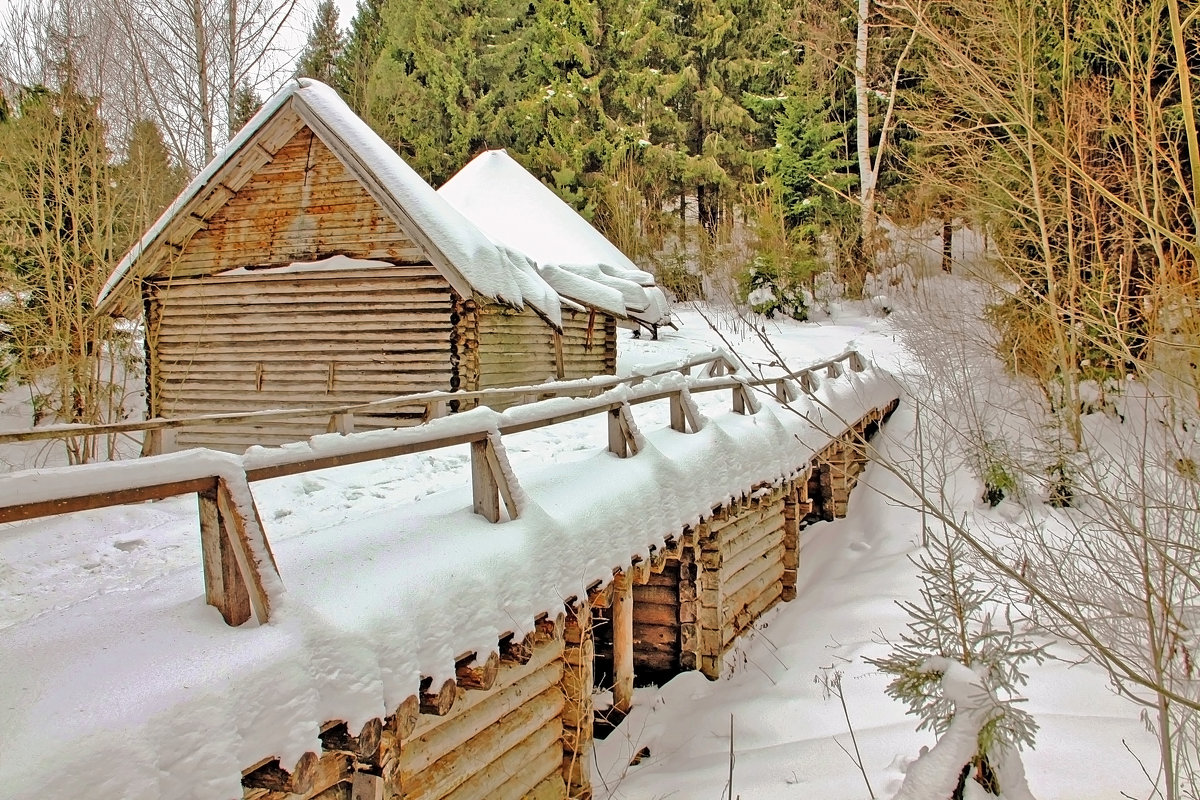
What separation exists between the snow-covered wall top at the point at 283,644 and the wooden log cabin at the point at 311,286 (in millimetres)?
6962

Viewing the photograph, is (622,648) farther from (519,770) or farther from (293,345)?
(293,345)

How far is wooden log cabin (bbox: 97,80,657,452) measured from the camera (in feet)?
35.3

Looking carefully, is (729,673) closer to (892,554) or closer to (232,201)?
(892,554)

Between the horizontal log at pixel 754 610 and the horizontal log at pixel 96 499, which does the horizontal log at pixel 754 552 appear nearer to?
the horizontal log at pixel 754 610

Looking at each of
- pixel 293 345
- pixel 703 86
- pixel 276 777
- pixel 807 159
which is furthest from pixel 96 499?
pixel 703 86

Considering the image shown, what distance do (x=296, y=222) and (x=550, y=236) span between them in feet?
22.0

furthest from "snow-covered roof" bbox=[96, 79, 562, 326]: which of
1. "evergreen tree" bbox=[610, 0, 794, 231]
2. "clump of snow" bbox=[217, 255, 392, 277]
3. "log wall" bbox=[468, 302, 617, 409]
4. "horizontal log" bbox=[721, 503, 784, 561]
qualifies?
"evergreen tree" bbox=[610, 0, 794, 231]

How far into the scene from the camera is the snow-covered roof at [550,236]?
14.8 meters

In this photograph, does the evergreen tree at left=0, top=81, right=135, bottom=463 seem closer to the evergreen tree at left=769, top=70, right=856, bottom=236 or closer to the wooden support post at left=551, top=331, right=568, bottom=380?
the wooden support post at left=551, top=331, right=568, bottom=380

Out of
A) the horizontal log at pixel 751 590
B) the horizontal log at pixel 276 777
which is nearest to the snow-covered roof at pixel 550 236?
the horizontal log at pixel 751 590

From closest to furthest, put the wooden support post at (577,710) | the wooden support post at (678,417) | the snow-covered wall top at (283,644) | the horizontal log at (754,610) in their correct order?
the snow-covered wall top at (283,644)
the wooden support post at (577,710)
the wooden support post at (678,417)
the horizontal log at (754,610)

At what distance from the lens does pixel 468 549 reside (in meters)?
3.37

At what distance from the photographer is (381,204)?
10.8 m

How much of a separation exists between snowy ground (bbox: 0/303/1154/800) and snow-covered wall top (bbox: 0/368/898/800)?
0.85ft
